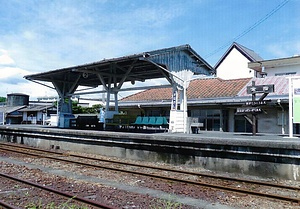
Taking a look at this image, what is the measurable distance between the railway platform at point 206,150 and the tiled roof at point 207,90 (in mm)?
10914

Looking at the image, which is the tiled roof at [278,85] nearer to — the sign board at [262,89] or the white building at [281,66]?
the white building at [281,66]

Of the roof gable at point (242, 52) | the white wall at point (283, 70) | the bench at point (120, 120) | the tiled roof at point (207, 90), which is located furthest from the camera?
the roof gable at point (242, 52)

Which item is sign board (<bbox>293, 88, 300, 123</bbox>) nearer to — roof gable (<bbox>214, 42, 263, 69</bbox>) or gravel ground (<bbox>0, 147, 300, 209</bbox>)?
gravel ground (<bbox>0, 147, 300, 209</bbox>)

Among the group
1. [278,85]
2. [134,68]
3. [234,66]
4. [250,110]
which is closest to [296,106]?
[250,110]

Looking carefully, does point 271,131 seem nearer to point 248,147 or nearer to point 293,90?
point 293,90

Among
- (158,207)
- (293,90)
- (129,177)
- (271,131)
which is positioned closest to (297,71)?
(271,131)

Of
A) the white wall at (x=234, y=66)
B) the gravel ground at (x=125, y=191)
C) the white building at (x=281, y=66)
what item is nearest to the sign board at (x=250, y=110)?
the gravel ground at (x=125, y=191)

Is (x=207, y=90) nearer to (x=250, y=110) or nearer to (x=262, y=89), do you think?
(x=262, y=89)

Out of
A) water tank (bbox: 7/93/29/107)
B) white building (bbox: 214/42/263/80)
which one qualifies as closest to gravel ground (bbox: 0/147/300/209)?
white building (bbox: 214/42/263/80)

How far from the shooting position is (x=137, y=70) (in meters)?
19.8

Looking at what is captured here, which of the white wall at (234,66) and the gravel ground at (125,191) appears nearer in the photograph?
the gravel ground at (125,191)

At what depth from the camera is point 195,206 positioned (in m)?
5.46

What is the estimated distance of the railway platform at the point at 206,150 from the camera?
25.5ft

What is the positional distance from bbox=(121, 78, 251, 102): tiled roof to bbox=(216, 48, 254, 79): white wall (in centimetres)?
1278
